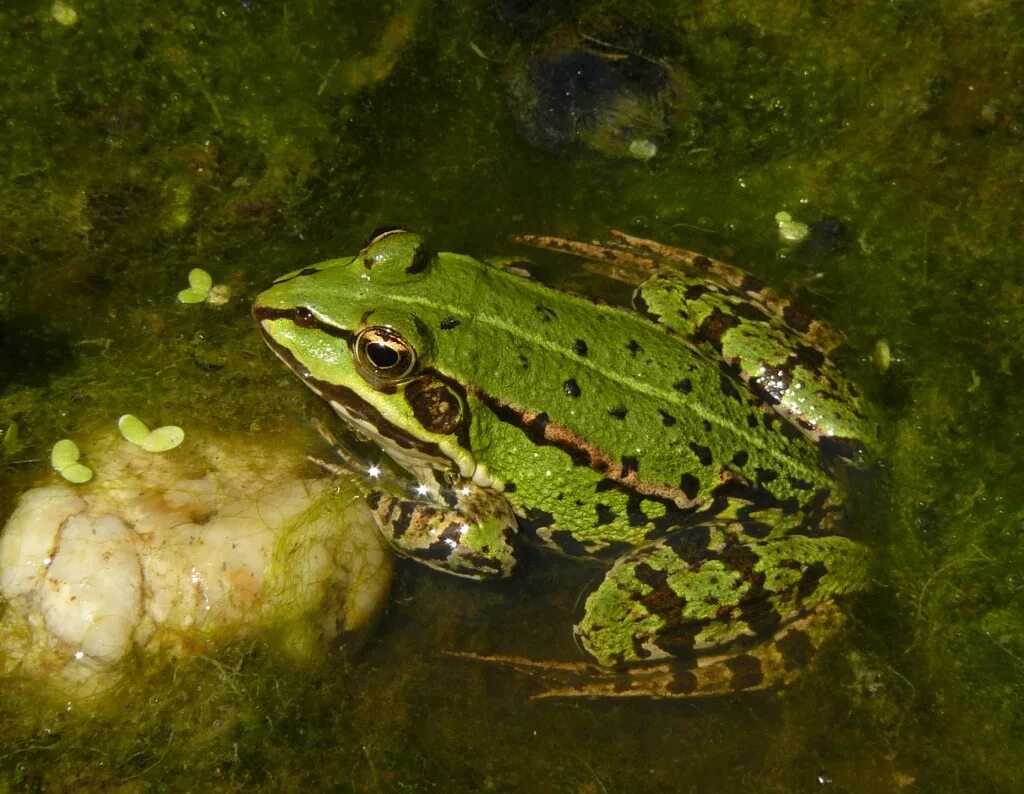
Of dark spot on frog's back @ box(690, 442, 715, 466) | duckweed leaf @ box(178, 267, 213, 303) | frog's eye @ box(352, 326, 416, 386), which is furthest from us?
duckweed leaf @ box(178, 267, 213, 303)

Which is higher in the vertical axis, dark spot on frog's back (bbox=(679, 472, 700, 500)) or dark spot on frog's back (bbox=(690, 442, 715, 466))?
dark spot on frog's back (bbox=(690, 442, 715, 466))

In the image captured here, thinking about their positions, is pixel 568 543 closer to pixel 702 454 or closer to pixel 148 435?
pixel 702 454

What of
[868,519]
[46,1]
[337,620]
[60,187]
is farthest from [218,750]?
[46,1]

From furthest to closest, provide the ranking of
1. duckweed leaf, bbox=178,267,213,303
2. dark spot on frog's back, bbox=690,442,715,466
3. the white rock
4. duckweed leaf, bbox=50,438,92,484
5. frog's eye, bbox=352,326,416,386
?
duckweed leaf, bbox=178,267,213,303
dark spot on frog's back, bbox=690,442,715,466
duckweed leaf, bbox=50,438,92,484
frog's eye, bbox=352,326,416,386
the white rock

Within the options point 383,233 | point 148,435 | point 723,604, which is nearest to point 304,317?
point 383,233

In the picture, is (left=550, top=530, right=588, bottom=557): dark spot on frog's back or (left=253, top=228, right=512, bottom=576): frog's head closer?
(left=253, top=228, right=512, bottom=576): frog's head

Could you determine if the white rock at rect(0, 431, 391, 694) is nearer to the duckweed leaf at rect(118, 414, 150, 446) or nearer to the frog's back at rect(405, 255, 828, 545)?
the duckweed leaf at rect(118, 414, 150, 446)

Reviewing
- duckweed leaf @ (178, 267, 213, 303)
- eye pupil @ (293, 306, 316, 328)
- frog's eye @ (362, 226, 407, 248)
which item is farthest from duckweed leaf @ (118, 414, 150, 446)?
frog's eye @ (362, 226, 407, 248)
